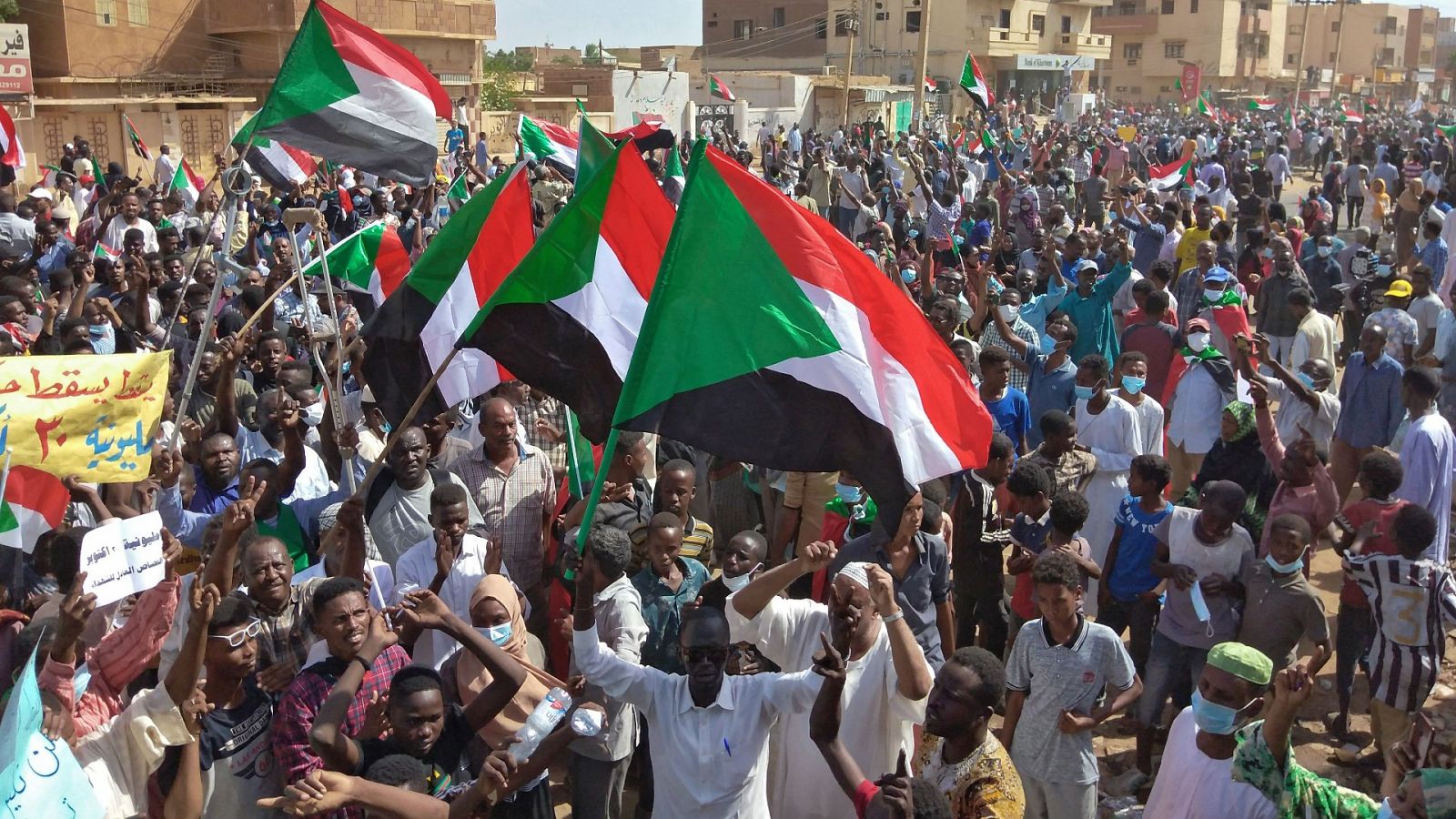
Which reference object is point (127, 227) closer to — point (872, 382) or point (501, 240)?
point (501, 240)

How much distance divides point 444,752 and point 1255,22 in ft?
286

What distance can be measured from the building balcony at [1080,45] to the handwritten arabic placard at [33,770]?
211ft

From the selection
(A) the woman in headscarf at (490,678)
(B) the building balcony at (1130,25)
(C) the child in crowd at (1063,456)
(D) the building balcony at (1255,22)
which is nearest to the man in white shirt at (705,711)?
(A) the woman in headscarf at (490,678)

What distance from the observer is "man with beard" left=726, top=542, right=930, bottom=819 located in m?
3.99

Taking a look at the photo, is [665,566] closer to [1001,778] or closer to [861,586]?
[861,586]

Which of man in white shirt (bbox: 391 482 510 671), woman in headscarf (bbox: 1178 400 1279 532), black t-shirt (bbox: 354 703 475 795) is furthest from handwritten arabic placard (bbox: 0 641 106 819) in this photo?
woman in headscarf (bbox: 1178 400 1279 532)

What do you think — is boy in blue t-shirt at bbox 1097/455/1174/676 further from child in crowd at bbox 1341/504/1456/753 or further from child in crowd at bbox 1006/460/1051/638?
child in crowd at bbox 1341/504/1456/753

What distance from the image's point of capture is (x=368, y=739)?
3.80 metres

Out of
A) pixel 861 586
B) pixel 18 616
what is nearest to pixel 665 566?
pixel 861 586

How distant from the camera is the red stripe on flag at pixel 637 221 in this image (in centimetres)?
468

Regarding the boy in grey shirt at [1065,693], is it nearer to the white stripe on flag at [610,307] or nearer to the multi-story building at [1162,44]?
the white stripe on flag at [610,307]

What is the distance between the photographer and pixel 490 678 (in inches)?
169

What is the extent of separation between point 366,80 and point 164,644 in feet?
11.7

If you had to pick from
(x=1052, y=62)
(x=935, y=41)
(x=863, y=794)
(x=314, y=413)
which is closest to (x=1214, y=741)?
(x=863, y=794)
